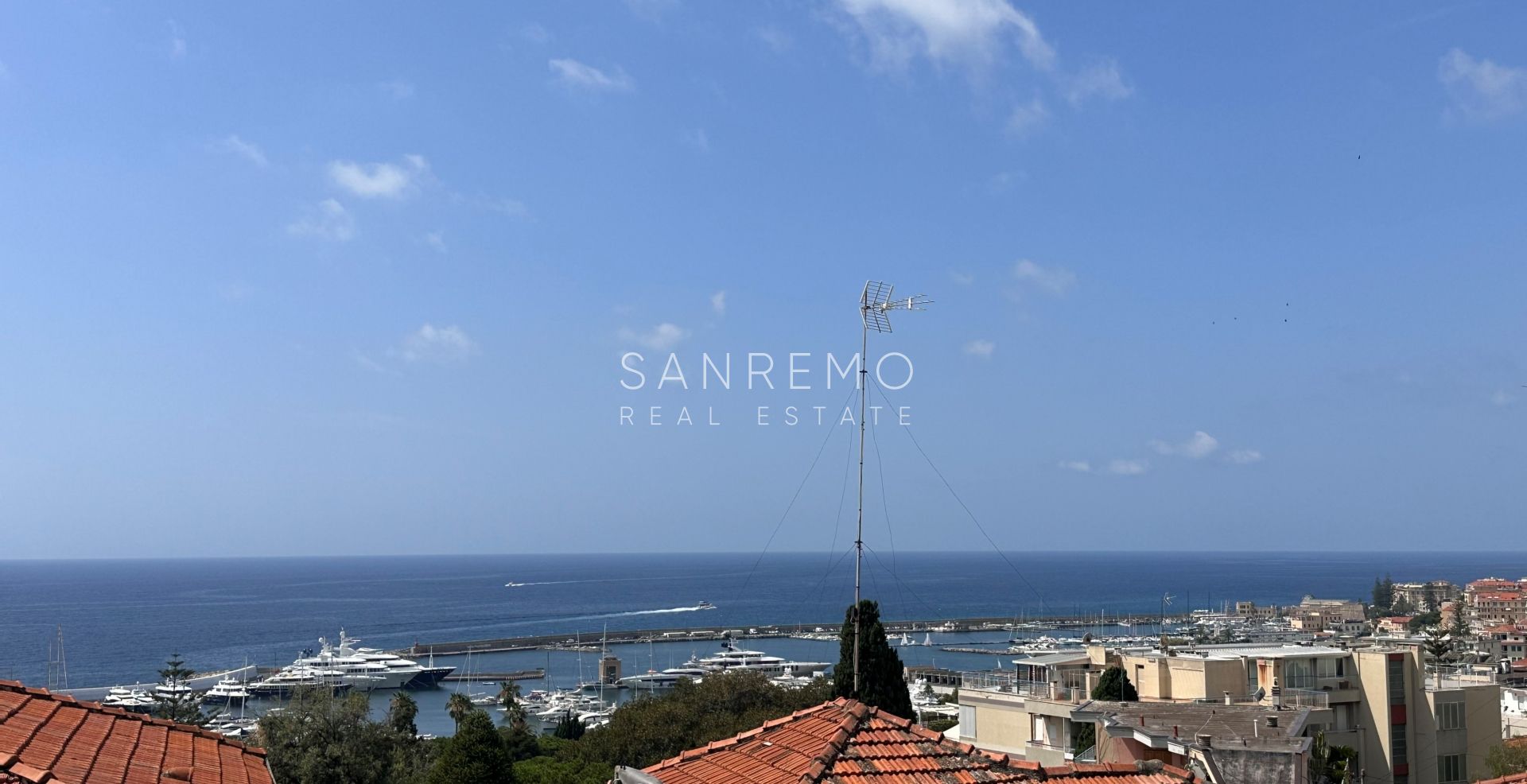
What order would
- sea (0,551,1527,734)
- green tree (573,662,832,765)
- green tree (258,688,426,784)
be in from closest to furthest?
1. green tree (258,688,426,784)
2. green tree (573,662,832,765)
3. sea (0,551,1527,734)

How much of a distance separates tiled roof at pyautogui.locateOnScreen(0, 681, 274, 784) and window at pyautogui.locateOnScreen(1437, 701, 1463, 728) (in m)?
22.7

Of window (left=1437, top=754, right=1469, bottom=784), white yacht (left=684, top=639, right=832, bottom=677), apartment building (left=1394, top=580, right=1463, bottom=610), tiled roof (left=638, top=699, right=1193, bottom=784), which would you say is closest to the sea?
white yacht (left=684, top=639, right=832, bottom=677)

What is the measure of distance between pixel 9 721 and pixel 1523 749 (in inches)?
1180

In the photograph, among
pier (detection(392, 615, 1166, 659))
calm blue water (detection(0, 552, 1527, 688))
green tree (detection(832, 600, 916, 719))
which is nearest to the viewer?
green tree (detection(832, 600, 916, 719))

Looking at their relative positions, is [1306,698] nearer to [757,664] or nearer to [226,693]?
[226,693]

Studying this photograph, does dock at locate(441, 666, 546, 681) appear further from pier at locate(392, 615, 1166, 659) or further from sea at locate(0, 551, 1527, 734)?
pier at locate(392, 615, 1166, 659)

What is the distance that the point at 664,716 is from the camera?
3388 centimetres

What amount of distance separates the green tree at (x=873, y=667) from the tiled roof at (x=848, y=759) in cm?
A: 982

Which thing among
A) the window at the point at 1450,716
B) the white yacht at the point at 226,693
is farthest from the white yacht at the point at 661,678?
the window at the point at 1450,716

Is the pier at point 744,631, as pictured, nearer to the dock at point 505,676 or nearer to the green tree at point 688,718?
the dock at point 505,676

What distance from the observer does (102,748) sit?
8.12m

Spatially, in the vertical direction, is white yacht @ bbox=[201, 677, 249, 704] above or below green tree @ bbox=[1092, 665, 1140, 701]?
below

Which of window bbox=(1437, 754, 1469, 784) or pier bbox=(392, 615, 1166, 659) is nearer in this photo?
window bbox=(1437, 754, 1469, 784)

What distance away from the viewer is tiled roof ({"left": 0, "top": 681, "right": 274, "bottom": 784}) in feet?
22.8
